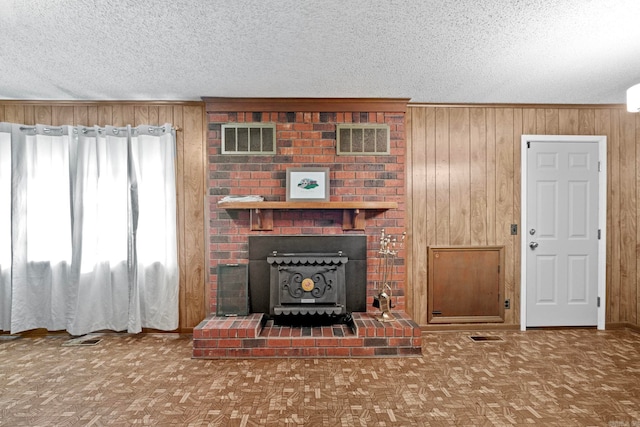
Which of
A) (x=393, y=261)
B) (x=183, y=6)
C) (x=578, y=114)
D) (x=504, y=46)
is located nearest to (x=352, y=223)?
(x=393, y=261)

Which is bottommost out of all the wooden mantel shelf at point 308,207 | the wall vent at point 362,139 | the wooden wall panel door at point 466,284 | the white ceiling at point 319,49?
the wooden wall panel door at point 466,284

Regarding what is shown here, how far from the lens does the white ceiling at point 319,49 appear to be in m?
2.15

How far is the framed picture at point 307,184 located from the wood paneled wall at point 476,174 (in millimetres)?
918

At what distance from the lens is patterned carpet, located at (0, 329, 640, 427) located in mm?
2328

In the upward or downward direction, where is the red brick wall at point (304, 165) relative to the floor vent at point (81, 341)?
upward

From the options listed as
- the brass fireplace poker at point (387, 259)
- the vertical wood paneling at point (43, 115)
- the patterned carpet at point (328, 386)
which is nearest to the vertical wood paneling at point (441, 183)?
the brass fireplace poker at point (387, 259)

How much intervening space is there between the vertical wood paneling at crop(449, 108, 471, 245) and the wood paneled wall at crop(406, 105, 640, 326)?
0.03 feet

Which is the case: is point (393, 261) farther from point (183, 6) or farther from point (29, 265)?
point (29, 265)

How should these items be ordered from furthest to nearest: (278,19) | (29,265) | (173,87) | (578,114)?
(578,114) → (29,265) → (173,87) → (278,19)

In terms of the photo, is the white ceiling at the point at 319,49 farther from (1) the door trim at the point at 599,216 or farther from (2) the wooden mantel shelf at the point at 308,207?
(2) the wooden mantel shelf at the point at 308,207

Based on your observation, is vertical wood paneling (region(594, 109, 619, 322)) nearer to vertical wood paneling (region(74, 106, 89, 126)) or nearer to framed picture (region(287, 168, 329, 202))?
framed picture (region(287, 168, 329, 202))

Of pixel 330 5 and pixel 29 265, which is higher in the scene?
pixel 330 5

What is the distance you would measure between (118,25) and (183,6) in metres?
0.52

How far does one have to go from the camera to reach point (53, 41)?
256 centimetres
